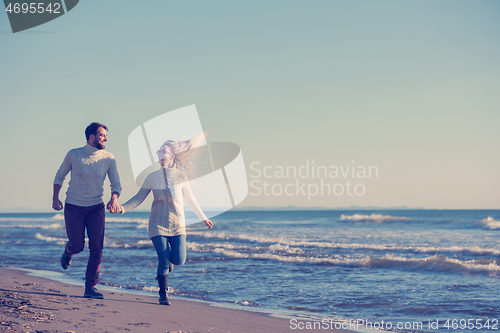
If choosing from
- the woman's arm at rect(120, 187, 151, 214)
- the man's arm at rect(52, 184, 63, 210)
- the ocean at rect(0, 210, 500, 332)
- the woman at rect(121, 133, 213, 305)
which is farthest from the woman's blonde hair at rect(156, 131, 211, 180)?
the man's arm at rect(52, 184, 63, 210)

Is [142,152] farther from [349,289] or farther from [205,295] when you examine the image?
[349,289]

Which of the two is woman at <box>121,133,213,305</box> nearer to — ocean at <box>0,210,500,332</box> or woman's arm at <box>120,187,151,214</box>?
woman's arm at <box>120,187,151,214</box>

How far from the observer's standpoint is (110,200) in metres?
4.36

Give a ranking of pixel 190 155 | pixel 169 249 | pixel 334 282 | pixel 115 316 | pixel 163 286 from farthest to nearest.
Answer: pixel 334 282 < pixel 190 155 < pixel 163 286 < pixel 169 249 < pixel 115 316

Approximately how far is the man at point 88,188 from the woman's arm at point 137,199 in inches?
6.0

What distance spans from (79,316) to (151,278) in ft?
13.0

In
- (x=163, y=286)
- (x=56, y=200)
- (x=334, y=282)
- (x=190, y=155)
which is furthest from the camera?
(x=334, y=282)

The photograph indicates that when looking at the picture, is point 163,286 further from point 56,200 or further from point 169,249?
point 56,200

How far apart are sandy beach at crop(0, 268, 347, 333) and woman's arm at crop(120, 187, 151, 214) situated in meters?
1.14

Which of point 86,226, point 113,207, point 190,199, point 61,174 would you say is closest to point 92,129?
point 61,174

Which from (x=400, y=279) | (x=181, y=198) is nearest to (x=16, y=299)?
(x=181, y=198)

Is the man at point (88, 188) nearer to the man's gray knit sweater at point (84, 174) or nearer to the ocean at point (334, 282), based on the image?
the man's gray knit sweater at point (84, 174)

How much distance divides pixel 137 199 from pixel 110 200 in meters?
0.31

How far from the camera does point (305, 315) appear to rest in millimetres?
5082
